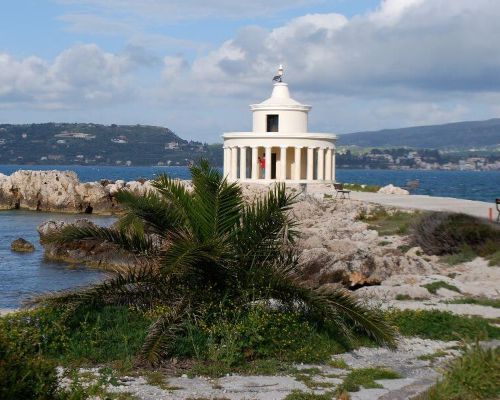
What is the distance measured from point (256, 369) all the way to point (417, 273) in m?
9.91

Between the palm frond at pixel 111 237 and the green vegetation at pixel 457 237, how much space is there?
450 inches

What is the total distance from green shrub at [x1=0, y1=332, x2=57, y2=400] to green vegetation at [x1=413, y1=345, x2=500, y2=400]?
150 inches

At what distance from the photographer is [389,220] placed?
1237 inches

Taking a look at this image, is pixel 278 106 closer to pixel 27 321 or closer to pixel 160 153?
pixel 27 321

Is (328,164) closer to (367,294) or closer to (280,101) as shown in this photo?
(280,101)

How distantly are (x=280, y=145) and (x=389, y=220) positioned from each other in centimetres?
1553

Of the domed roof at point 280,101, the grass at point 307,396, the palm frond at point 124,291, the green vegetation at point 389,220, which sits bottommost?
the green vegetation at point 389,220

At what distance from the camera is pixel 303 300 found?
11008 mm

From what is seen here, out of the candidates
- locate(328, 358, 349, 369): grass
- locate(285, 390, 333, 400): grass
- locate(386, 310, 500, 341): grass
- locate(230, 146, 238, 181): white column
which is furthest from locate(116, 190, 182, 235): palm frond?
locate(230, 146, 238, 181): white column

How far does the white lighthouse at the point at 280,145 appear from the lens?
152 feet

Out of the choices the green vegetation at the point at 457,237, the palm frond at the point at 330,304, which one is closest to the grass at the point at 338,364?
the palm frond at the point at 330,304

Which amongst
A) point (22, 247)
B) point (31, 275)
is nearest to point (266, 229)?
point (31, 275)

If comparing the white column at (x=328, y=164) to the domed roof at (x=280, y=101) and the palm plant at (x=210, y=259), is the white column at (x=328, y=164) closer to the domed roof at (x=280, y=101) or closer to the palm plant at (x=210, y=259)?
the domed roof at (x=280, y=101)

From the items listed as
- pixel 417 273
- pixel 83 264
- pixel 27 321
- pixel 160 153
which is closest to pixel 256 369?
pixel 27 321
